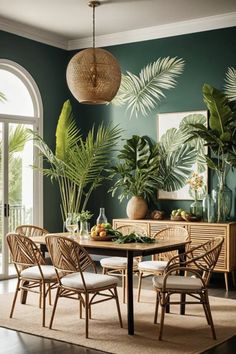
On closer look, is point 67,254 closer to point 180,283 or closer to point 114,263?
point 180,283

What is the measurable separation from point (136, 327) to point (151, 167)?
299cm

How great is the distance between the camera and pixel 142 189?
295 inches

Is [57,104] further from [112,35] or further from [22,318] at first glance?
[22,318]

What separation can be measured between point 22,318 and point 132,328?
1048 mm

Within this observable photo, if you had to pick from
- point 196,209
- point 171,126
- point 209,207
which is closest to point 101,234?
point 209,207

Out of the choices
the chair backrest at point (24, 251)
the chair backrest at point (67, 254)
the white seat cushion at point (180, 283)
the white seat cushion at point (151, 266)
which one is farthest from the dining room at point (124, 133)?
the white seat cushion at point (180, 283)

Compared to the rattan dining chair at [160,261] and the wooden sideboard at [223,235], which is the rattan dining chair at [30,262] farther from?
the wooden sideboard at [223,235]

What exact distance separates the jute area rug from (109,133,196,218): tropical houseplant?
6.48ft

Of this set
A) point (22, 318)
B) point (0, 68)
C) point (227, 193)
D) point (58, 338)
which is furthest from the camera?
point (0, 68)

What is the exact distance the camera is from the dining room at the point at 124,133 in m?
5.96

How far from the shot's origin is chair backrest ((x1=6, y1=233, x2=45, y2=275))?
16.4ft

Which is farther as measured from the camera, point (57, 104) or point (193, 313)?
point (57, 104)

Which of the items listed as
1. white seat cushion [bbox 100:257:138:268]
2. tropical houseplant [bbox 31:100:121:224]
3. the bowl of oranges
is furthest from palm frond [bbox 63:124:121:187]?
the bowl of oranges

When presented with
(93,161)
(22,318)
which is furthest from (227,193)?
(22,318)
